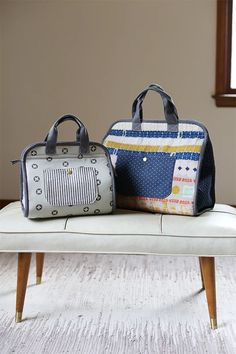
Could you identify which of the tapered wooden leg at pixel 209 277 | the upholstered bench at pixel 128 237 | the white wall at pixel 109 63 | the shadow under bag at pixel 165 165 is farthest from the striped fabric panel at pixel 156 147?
the white wall at pixel 109 63

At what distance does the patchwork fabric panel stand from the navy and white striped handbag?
101 millimetres

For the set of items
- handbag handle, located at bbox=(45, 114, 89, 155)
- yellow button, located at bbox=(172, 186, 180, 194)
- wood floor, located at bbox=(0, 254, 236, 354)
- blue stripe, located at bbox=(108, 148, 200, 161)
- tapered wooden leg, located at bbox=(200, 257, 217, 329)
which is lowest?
wood floor, located at bbox=(0, 254, 236, 354)

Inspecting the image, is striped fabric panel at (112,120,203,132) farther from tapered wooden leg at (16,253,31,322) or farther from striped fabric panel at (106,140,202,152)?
tapered wooden leg at (16,253,31,322)

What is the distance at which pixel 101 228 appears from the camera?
1.94m

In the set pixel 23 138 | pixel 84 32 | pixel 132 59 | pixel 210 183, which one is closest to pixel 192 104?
pixel 132 59

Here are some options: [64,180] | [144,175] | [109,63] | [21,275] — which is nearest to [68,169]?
[64,180]

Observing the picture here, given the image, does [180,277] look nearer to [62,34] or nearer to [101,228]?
[101,228]

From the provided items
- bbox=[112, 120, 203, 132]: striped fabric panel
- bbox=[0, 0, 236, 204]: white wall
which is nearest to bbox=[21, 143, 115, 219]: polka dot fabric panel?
bbox=[112, 120, 203, 132]: striped fabric panel

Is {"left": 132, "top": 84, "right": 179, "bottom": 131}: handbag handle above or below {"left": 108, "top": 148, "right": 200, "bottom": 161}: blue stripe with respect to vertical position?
above

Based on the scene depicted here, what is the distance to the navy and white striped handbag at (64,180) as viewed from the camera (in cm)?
200

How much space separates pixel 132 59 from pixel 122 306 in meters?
1.98

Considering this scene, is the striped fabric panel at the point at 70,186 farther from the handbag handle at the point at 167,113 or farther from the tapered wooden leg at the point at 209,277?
the tapered wooden leg at the point at 209,277

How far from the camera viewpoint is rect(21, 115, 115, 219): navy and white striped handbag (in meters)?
2.00

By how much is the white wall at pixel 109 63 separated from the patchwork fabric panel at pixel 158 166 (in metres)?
1.68
